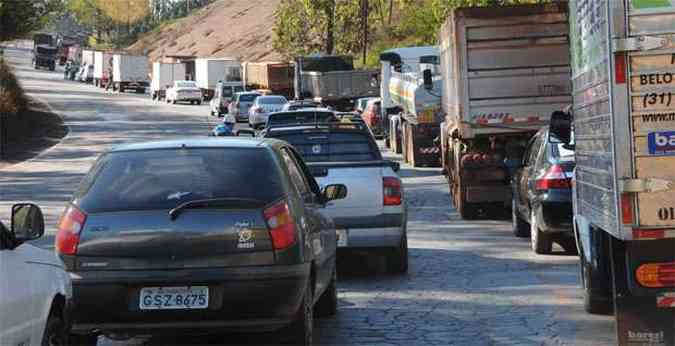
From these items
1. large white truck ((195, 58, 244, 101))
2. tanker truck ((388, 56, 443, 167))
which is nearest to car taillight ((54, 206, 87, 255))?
tanker truck ((388, 56, 443, 167))

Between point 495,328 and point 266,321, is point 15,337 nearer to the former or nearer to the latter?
point 266,321

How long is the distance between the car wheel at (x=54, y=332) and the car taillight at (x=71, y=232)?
1068 mm

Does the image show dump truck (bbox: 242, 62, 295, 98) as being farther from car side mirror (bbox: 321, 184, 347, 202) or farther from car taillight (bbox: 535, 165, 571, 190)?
car side mirror (bbox: 321, 184, 347, 202)

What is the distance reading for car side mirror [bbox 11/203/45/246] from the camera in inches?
281

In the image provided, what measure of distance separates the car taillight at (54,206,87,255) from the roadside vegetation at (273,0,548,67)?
6020cm

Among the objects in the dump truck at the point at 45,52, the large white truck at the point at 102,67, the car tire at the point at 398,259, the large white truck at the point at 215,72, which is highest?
the dump truck at the point at 45,52

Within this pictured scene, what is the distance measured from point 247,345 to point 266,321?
4.21 ft

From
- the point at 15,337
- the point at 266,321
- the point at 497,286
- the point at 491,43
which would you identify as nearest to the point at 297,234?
the point at 266,321

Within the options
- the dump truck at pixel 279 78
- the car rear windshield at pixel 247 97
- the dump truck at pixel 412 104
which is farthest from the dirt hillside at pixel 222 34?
the dump truck at pixel 412 104

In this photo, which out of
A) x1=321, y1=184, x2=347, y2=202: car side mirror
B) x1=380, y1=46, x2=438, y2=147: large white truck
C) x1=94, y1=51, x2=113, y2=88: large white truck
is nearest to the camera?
x1=321, y1=184, x2=347, y2=202: car side mirror

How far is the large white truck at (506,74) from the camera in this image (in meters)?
19.9

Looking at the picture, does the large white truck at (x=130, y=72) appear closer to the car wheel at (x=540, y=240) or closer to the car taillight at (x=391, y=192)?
the car wheel at (x=540, y=240)

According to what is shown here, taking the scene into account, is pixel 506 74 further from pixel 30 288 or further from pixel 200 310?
pixel 30 288

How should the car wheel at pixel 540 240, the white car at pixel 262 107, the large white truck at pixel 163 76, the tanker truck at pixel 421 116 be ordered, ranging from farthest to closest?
the large white truck at pixel 163 76 → the white car at pixel 262 107 → the tanker truck at pixel 421 116 → the car wheel at pixel 540 240
